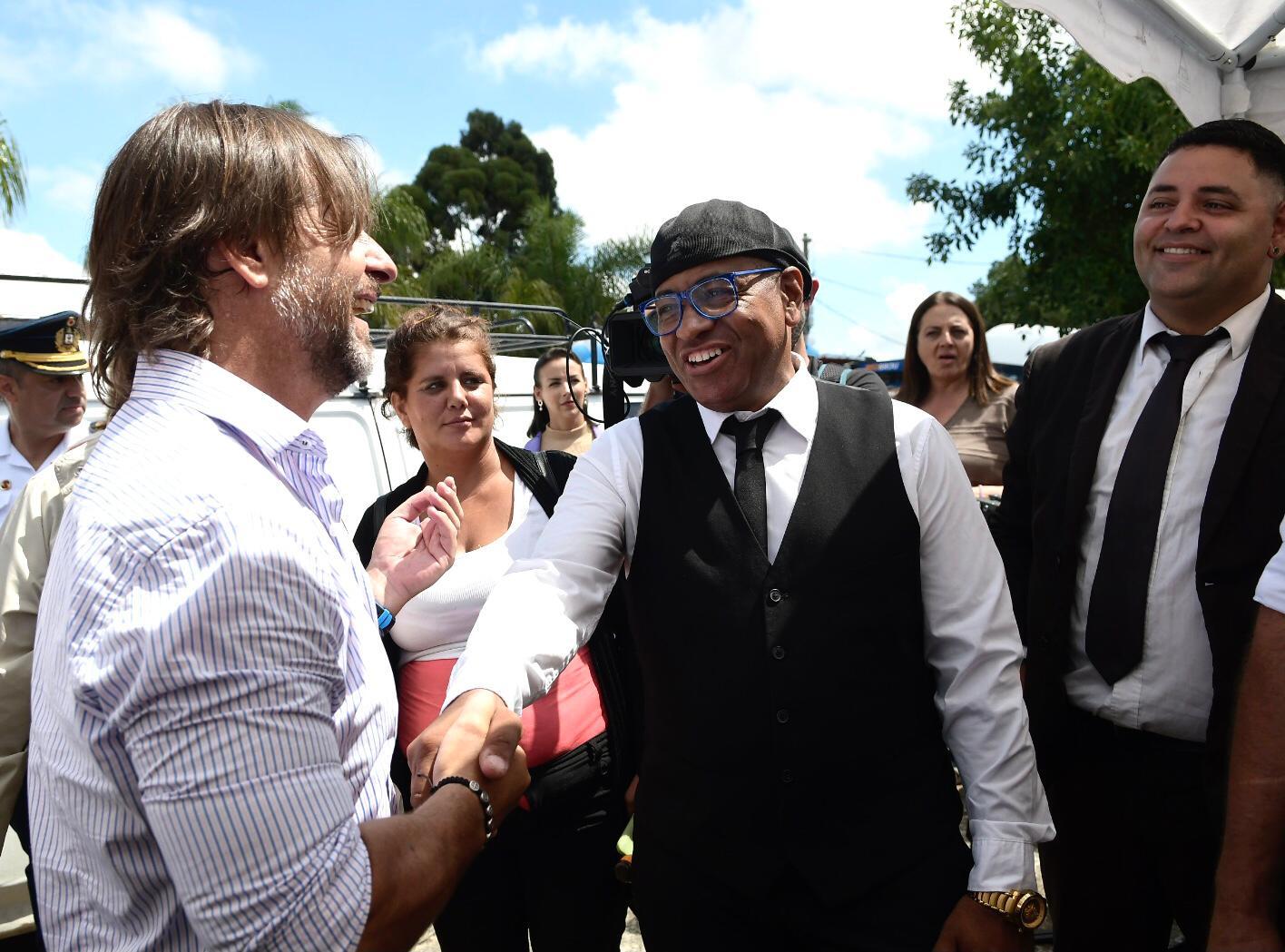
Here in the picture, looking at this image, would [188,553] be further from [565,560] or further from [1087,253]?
[1087,253]

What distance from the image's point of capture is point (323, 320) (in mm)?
1316

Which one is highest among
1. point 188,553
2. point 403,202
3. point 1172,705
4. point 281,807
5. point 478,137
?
point 478,137

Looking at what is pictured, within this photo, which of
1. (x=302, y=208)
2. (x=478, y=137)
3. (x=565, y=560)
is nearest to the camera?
(x=302, y=208)

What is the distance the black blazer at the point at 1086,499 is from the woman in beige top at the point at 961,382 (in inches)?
66.1

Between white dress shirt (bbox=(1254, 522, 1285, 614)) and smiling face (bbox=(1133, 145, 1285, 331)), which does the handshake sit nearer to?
white dress shirt (bbox=(1254, 522, 1285, 614))

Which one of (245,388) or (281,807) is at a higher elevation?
(245,388)

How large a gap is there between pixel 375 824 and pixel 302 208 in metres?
0.83

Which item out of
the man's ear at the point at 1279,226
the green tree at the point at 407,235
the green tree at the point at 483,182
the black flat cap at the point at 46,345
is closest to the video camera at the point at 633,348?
the man's ear at the point at 1279,226

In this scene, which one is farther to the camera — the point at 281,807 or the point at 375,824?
the point at 375,824

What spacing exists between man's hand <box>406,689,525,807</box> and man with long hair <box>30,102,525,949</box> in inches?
1.3

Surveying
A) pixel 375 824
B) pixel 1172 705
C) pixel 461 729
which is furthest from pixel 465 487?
pixel 1172 705

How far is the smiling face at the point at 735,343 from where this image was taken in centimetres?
179

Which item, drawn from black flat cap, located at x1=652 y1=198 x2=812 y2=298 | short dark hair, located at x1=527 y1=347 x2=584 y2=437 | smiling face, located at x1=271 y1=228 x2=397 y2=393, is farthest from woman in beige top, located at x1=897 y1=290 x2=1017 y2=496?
smiling face, located at x1=271 y1=228 x2=397 y2=393

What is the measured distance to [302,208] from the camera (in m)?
1.28
